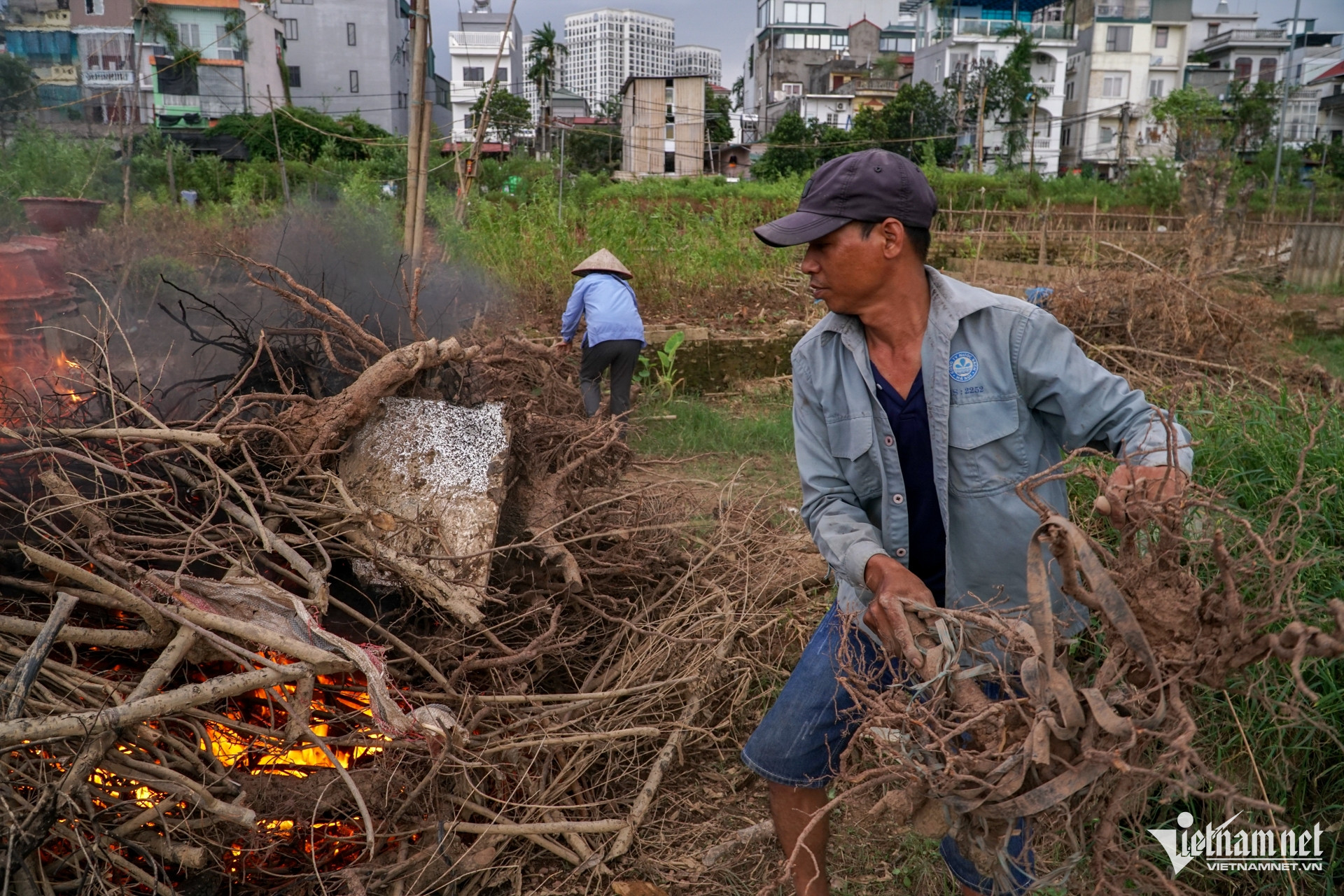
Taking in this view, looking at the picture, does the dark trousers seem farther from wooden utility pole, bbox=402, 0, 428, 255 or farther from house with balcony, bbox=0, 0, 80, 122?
house with balcony, bbox=0, 0, 80, 122

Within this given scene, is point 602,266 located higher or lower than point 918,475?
higher

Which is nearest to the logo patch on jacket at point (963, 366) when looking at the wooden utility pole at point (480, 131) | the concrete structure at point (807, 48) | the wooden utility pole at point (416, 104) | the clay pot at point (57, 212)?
the wooden utility pole at point (416, 104)

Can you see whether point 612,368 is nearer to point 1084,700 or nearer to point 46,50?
point 1084,700

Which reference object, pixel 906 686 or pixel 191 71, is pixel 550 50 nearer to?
pixel 191 71

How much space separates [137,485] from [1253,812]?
3410 mm

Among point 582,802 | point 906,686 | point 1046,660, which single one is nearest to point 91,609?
point 582,802

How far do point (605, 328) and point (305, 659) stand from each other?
4709 millimetres

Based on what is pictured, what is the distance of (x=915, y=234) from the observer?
6.73ft

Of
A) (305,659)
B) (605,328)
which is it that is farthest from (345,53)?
(305,659)

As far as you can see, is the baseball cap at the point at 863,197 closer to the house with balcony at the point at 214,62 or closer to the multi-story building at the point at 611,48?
the house with balcony at the point at 214,62

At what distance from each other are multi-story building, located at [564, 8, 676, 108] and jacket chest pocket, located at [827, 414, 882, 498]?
116490mm

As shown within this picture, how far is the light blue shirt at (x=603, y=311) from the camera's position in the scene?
687 cm

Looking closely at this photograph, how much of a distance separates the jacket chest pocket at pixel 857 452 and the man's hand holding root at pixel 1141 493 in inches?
22.2

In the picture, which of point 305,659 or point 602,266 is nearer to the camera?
point 305,659
